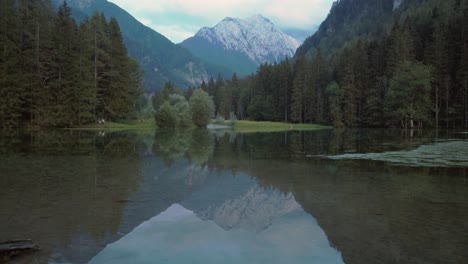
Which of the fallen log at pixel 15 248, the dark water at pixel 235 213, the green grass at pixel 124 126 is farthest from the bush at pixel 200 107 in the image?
the fallen log at pixel 15 248

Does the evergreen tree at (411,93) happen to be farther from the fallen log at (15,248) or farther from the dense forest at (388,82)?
the fallen log at (15,248)

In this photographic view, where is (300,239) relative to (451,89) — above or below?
below

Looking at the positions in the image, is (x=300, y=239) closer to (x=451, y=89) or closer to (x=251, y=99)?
(x=451, y=89)

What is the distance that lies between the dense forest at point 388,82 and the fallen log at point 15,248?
7392 centimetres

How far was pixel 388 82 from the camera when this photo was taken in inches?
3287

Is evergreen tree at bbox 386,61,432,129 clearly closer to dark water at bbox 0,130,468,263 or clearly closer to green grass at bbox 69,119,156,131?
green grass at bbox 69,119,156,131

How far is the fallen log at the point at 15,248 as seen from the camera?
244 inches

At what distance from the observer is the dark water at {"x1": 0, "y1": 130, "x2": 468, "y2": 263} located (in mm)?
6957

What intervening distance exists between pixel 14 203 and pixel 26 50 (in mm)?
50234

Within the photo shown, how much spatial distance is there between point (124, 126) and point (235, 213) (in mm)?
55899

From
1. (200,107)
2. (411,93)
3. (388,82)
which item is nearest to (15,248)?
(200,107)

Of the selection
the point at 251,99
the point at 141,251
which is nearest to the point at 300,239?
the point at 141,251

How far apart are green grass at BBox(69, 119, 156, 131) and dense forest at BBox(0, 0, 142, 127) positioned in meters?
1.79

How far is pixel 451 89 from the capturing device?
243ft
